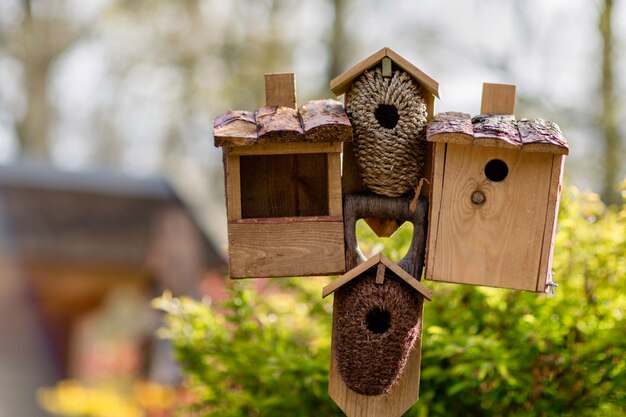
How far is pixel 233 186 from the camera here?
2137 millimetres

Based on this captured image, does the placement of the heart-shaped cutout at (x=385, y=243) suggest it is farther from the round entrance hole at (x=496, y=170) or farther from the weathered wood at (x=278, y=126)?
the weathered wood at (x=278, y=126)

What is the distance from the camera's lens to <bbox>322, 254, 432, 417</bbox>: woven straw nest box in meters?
2.02

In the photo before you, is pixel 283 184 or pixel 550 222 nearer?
pixel 550 222

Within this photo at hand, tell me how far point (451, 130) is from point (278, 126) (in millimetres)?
426

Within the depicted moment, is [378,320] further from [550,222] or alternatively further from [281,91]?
[281,91]

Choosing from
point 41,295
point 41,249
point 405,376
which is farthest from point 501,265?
point 41,295

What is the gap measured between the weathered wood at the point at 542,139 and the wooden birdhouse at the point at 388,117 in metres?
0.25

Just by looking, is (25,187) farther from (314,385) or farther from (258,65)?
(258,65)

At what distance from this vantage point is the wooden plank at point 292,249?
212cm

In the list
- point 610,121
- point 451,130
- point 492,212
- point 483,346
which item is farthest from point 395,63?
point 610,121

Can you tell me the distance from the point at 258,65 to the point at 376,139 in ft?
37.6

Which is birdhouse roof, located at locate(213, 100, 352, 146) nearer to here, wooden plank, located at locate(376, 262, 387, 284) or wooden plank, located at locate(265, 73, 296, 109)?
wooden plank, located at locate(265, 73, 296, 109)

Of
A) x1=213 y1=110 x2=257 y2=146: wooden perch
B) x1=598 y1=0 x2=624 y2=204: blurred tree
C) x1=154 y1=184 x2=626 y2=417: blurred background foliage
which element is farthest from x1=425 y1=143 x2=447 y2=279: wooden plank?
x1=598 y1=0 x2=624 y2=204: blurred tree

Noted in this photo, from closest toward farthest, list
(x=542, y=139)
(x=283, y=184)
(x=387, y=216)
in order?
(x=542, y=139), (x=387, y=216), (x=283, y=184)
